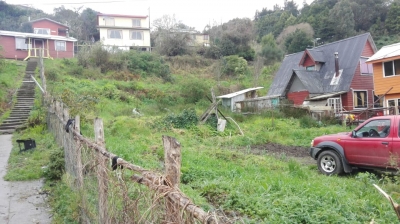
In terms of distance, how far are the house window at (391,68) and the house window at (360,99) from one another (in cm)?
391

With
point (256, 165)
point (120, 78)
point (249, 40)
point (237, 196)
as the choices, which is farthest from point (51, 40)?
point (237, 196)

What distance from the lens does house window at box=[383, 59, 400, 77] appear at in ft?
69.0

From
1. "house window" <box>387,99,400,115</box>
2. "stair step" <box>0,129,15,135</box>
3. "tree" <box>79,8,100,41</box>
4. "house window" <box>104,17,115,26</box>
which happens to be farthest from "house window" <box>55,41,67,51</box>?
"house window" <box>387,99,400,115</box>

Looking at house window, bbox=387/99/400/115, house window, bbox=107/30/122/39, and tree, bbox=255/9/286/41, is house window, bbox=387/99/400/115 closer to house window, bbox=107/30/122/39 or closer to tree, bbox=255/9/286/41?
house window, bbox=107/30/122/39

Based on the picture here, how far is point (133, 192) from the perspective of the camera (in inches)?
110

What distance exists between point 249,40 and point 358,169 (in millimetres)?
38362

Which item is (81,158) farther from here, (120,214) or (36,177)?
(36,177)

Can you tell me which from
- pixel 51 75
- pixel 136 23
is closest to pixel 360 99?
pixel 51 75

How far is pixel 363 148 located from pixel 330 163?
3.56ft

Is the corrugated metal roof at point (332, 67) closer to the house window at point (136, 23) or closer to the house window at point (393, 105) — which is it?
the house window at point (393, 105)

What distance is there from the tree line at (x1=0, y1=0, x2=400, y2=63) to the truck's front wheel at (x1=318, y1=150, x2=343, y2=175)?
34.8m

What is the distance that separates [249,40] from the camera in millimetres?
45406

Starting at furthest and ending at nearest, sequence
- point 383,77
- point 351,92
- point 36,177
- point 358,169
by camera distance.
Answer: point 351,92, point 383,77, point 358,169, point 36,177

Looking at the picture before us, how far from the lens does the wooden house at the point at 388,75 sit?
20953 millimetres
